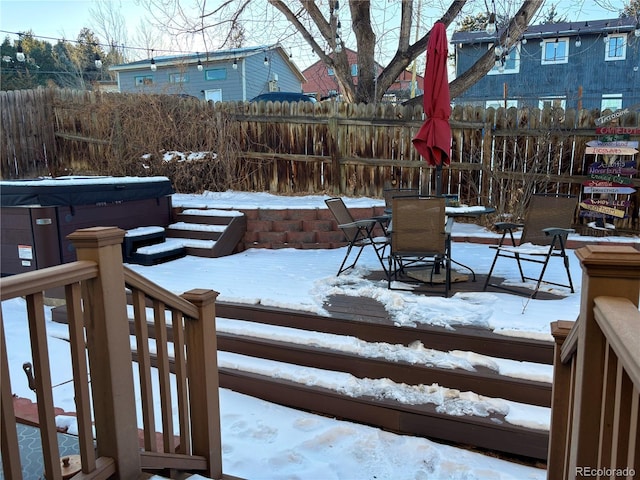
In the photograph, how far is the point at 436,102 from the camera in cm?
412

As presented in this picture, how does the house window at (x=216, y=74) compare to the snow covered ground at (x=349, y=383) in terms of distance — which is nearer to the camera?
the snow covered ground at (x=349, y=383)

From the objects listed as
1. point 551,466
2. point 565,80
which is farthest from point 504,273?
point 565,80

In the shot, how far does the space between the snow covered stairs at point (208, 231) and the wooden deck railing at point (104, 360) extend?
12.4 feet

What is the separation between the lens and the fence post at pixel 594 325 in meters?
1.17

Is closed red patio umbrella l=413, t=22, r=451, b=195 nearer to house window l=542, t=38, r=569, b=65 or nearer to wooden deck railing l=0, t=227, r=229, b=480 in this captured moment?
wooden deck railing l=0, t=227, r=229, b=480

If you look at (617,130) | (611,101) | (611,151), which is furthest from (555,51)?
(611,151)

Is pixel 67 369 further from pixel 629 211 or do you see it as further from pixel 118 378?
pixel 629 211

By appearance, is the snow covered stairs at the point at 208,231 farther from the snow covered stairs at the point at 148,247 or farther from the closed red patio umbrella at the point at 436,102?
the closed red patio umbrella at the point at 436,102

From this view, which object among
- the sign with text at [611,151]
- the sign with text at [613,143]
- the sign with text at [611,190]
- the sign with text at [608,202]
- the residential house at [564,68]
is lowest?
the sign with text at [608,202]

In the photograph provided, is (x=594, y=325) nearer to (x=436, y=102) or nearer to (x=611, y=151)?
(x=436, y=102)

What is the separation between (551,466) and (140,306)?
1704mm

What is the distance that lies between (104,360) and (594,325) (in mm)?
1488

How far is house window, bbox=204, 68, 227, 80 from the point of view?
18.1 meters

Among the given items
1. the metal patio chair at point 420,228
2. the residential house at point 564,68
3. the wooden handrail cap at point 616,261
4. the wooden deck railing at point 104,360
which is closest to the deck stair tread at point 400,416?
the wooden deck railing at point 104,360
